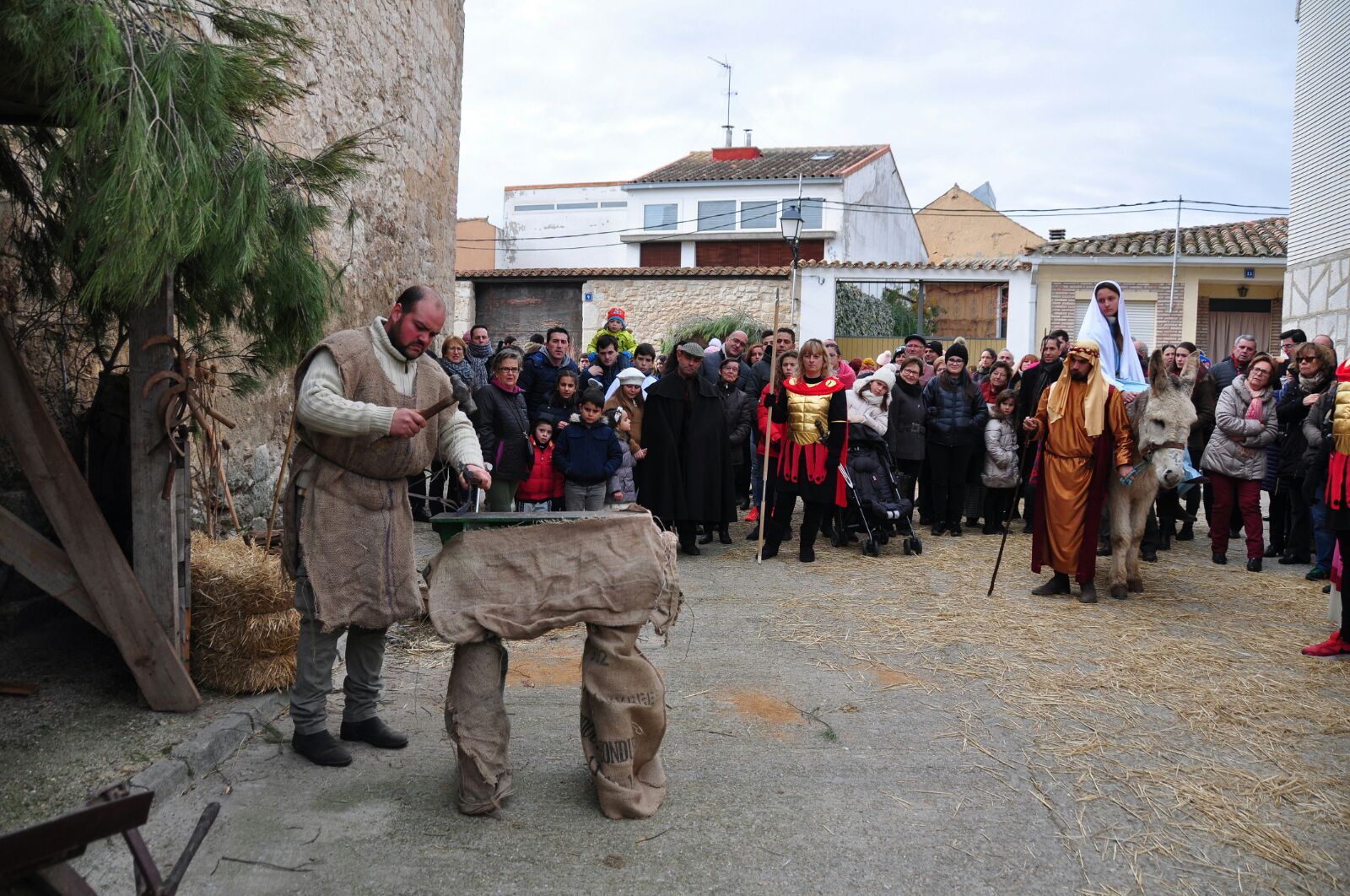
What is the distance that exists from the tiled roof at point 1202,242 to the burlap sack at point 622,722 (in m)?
23.5

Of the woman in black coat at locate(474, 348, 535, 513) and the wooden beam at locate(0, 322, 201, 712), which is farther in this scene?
the woman in black coat at locate(474, 348, 535, 513)

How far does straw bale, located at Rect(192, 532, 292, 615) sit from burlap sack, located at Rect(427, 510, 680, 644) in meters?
1.47

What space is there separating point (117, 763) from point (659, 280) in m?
22.7

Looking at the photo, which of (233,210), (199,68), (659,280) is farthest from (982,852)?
(659,280)

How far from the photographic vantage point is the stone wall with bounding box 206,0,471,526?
807 cm

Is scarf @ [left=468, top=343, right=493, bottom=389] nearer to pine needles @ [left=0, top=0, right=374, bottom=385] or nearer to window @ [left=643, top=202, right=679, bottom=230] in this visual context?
pine needles @ [left=0, top=0, right=374, bottom=385]

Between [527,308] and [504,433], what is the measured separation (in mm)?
19229

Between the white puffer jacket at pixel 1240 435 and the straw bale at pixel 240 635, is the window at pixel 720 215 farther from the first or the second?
the straw bale at pixel 240 635

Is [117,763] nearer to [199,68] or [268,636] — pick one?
[268,636]

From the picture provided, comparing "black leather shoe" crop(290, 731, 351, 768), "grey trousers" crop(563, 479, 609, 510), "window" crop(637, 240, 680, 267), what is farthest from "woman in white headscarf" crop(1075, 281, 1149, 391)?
"window" crop(637, 240, 680, 267)

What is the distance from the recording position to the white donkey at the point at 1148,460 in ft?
25.5

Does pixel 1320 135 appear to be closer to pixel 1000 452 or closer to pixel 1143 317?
pixel 1000 452

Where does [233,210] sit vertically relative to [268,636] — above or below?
above

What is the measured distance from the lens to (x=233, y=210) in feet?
12.7
